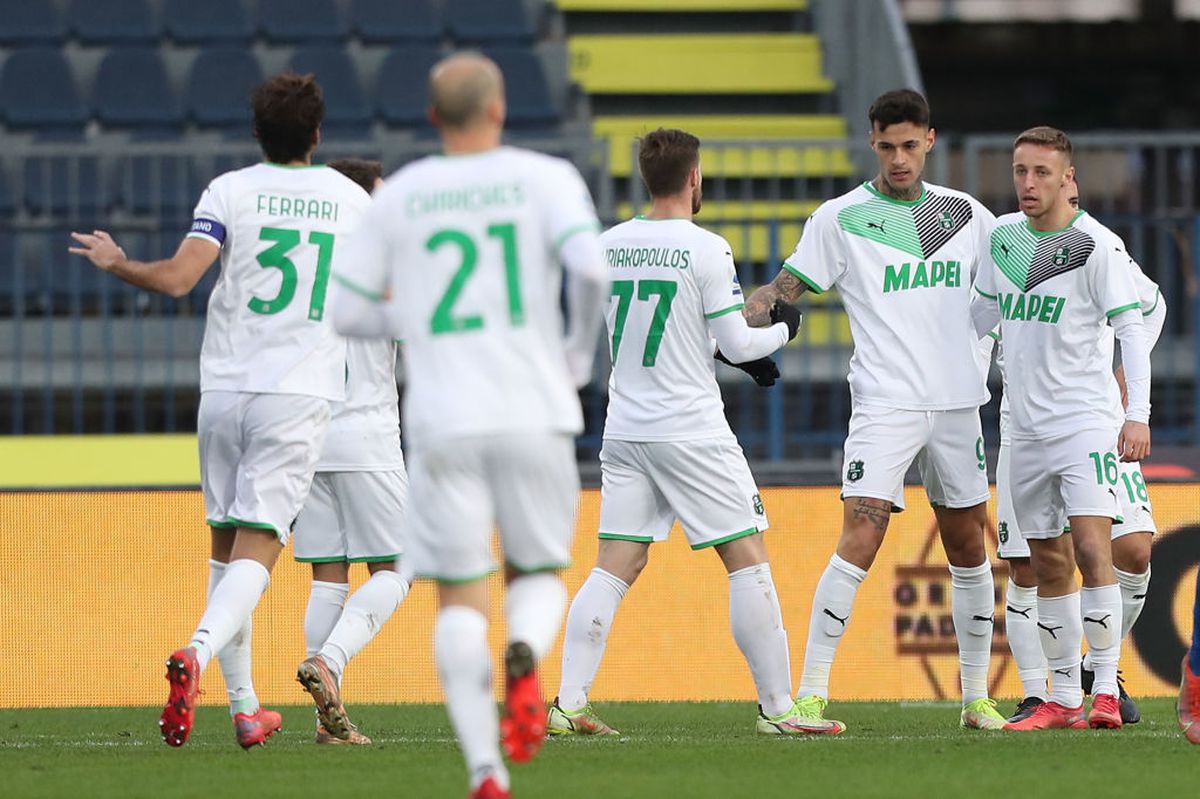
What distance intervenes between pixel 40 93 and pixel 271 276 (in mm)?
9017

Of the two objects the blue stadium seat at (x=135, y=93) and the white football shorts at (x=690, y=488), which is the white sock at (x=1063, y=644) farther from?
the blue stadium seat at (x=135, y=93)

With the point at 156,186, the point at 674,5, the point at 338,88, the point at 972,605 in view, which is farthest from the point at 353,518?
the point at 674,5

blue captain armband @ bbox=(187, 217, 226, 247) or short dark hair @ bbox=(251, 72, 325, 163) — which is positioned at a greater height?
short dark hair @ bbox=(251, 72, 325, 163)

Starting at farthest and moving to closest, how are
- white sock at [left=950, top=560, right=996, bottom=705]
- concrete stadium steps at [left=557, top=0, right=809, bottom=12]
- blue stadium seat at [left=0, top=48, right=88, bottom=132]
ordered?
concrete stadium steps at [left=557, top=0, right=809, bottom=12], blue stadium seat at [left=0, top=48, right=88, bottom=132], white sock at [left=950, top=560, right=996, bottom=705]

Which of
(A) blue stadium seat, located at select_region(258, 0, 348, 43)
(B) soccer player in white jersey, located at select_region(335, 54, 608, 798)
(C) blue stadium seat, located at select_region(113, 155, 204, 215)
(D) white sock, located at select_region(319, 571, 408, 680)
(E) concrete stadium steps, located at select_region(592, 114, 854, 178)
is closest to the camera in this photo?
(B) soccer player in white jersey, located at select_region(335, 54, 608, 798)

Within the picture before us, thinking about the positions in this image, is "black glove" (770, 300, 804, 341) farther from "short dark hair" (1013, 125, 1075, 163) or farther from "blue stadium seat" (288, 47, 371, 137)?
"blue stadium seat" (288, 47, 371, 137)

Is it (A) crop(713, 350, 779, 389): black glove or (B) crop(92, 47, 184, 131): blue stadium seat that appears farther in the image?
(B) crop(92, 47, 184, 131): blue stadium seat

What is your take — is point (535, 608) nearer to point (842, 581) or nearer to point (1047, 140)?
point (842, 581)

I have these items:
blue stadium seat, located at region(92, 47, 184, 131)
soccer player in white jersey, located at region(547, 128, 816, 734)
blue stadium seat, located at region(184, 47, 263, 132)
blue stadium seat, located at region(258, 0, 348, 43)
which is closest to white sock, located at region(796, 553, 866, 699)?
soccer player in white jersey, located at region(547, 128, 816, 734)

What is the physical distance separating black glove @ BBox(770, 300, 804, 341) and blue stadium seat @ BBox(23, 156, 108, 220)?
7041 mm

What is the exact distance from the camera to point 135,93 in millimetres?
14461

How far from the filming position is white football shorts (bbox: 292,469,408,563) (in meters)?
6.74

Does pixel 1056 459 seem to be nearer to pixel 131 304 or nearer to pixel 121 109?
pixel 131 304

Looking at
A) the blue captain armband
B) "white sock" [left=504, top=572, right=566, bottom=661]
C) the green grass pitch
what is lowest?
the green grass pitch
